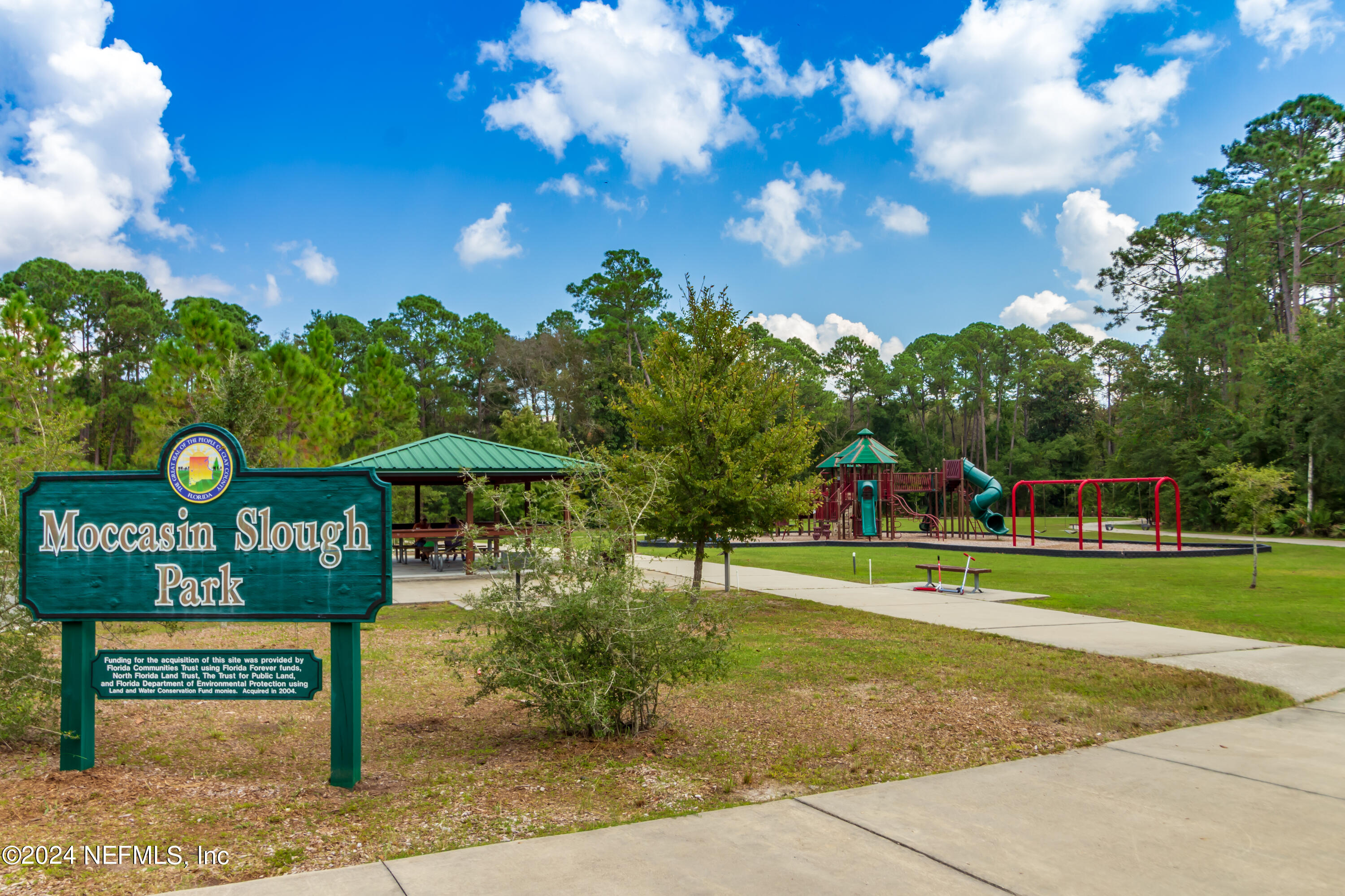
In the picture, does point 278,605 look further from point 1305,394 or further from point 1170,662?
point 1305,394

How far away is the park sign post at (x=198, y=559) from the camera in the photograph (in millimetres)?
5031

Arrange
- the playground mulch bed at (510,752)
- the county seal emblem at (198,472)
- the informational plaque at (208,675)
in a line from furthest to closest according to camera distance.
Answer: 1. the county seal emblem at (198,472)
2. the informational plaque at (208,675)
3. the playground mulch bed at (510,752)

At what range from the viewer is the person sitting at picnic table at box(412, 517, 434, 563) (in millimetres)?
22344

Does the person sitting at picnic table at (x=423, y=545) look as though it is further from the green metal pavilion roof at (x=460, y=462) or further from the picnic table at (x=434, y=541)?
the green metal pavilion roof at (x=460, y=462)

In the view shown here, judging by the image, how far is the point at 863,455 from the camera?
36438mm

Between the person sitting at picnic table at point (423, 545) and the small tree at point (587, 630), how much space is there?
16.5m

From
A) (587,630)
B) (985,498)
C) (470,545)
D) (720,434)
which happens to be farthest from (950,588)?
(985,498)

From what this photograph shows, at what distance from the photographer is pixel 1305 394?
3259cm

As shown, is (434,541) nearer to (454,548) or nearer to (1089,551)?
(454,548)

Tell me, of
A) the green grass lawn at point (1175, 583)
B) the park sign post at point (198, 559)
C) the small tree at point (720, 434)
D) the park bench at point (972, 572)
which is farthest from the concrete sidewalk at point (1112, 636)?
the park sign post at point (198, 559)

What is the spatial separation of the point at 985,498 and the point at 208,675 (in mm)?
33608

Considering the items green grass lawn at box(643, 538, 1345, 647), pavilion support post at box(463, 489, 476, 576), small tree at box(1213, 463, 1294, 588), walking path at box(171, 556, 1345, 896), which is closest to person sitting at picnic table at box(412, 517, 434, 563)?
pavilion support post at box(463, 489, 476, 576)

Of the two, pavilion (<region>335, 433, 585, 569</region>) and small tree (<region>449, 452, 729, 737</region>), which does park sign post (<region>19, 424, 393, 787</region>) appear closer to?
small tree (<region>449, 452, 729, 737</region>)

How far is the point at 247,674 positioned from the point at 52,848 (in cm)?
133
